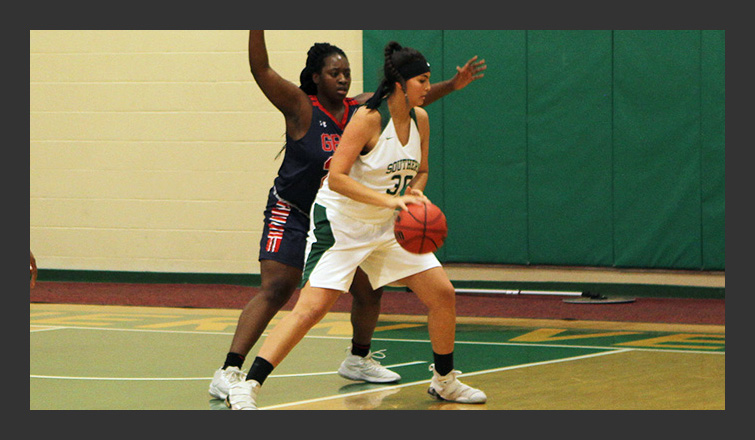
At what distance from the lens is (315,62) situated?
213 inches

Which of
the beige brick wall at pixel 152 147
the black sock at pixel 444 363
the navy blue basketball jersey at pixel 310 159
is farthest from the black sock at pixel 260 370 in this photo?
the beige brick wall at pixel 152 147

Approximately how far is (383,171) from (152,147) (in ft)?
22.2

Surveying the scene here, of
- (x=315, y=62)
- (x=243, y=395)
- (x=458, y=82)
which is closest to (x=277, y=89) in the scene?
(x=315, y=62)

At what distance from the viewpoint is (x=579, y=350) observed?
6777 mm

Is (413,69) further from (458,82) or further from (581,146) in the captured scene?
(581,146)

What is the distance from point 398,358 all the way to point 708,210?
171 inches

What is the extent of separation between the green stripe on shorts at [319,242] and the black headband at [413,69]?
765 millimetres

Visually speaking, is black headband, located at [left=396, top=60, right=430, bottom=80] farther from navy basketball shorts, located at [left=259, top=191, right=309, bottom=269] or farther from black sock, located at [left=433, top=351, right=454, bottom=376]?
black sock, located at [left=433, top=351, right=454, bottom=376]

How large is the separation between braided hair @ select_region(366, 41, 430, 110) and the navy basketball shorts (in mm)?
912

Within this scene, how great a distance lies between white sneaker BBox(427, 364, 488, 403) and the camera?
501cm

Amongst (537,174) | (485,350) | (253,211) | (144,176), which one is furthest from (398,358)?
(144,176)

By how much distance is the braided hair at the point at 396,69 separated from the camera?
474 cm

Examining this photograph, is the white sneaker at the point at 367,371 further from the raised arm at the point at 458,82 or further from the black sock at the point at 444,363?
the raised arm at the point at 458,82

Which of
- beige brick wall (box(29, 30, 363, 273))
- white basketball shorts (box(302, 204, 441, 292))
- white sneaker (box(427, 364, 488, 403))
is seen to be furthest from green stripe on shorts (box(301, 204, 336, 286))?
beige brick wall (box(29, 30, 363, 273))
